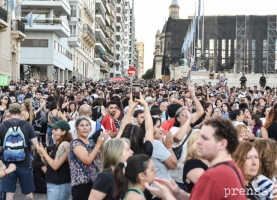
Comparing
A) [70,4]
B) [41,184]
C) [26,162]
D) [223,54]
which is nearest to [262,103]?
[41,184]

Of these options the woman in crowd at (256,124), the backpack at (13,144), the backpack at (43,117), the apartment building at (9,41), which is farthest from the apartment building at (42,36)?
the backpack at (13,144)

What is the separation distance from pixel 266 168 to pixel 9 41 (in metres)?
31.6

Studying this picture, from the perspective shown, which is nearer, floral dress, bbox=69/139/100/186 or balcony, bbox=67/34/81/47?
floral dress, bbox=69/139/100/186

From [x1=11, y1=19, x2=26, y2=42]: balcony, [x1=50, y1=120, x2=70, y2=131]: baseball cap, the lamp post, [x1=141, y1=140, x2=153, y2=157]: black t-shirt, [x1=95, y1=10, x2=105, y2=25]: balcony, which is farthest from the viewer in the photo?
[x1=95, y1=10, x2=105, y2=25]: balcony

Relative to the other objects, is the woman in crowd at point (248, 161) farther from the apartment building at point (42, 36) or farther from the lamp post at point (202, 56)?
the lamp post at point (202, 56)

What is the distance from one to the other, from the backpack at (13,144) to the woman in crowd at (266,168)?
3.80 meters

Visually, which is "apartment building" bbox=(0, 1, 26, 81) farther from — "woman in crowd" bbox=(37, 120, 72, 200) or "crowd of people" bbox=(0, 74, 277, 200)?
"woman in crowd" bbox=(37, 120, 72, 200)

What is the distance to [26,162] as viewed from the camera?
841 centimetres

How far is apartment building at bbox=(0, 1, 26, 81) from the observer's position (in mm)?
32919

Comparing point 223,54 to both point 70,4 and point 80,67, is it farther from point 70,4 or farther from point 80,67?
point 70,4

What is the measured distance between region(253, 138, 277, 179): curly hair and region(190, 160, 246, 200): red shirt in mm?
1816

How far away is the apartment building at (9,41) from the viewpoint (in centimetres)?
3292

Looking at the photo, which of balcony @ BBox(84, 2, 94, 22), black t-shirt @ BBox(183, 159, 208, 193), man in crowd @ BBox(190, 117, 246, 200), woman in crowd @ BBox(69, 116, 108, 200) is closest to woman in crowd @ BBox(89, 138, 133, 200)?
black t-shirt @ BBox(183, 159, 208, 193)

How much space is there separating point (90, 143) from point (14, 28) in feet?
101
